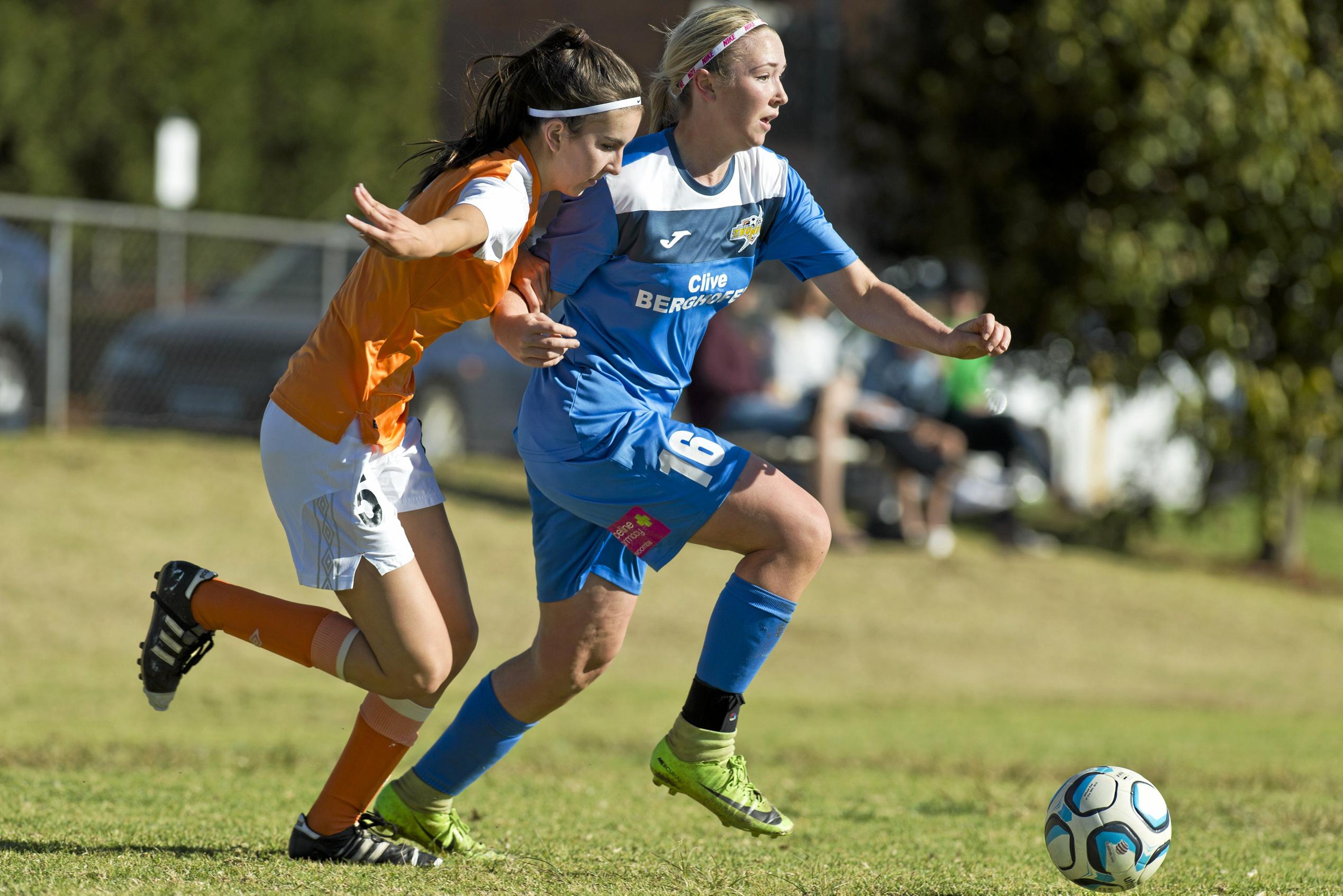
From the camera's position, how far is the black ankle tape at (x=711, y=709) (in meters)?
4.27

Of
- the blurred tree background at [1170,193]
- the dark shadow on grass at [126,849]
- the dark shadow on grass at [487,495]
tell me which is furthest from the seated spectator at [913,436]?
the dark shadow on grass at [126,849]

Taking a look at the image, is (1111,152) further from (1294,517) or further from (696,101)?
(696,101)

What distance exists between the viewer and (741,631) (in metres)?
4.30

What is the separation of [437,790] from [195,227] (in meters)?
10.6

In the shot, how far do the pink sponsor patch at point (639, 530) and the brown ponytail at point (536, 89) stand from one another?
3.29 feet

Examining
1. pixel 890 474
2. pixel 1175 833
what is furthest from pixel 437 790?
pixel 890 474

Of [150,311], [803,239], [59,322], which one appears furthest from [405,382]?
[150,311]

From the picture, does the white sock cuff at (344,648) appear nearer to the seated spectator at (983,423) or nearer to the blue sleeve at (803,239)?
the blue sleeve at (803,239)

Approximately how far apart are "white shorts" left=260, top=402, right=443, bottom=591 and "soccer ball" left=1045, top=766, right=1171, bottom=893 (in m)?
1.90

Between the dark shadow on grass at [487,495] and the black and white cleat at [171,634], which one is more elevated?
Result: the black and white cleat at [171,634]

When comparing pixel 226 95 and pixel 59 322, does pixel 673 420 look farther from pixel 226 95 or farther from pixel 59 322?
pixel 226 95

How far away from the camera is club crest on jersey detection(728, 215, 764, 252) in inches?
173

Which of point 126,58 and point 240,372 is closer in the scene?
point 240,372

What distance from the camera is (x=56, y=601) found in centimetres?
1053
